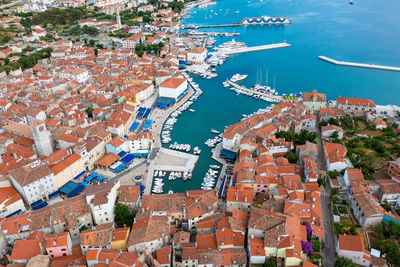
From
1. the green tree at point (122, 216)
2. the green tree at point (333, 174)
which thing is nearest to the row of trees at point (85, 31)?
the green tree at point (122, 216)

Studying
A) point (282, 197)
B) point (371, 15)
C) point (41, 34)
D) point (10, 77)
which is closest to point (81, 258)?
point (282, 197)

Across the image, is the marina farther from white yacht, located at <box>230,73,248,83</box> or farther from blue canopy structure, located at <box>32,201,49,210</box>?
blue canopy structure, located at <box>32,201,49,210</box>

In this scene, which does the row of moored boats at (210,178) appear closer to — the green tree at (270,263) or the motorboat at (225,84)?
the green tree at (270,263)

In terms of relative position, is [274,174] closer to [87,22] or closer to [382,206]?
[382,206]

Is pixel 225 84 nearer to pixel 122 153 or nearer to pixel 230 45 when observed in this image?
pixel 230 45

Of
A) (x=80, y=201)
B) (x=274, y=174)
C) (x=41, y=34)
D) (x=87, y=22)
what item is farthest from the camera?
(x=87, y=22)

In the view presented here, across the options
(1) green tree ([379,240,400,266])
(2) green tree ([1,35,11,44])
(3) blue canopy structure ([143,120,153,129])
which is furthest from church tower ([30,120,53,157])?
(2) green tree ([1,35,11,44])
